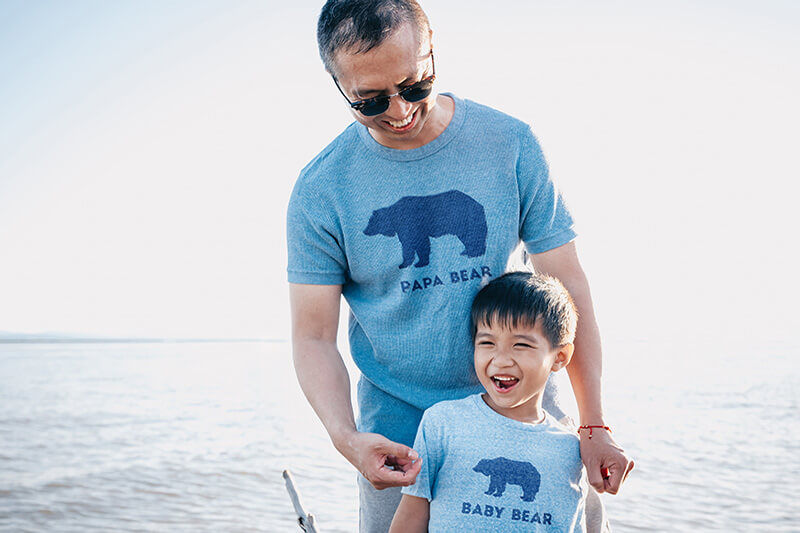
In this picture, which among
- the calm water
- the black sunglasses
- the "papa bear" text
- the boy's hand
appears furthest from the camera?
the calm water

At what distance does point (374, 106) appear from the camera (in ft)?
6.86

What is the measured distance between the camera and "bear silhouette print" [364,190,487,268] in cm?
228

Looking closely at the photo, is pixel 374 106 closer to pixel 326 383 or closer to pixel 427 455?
pixel 326 383

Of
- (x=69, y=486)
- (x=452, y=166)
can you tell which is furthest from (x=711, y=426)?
(x=452, y=166)

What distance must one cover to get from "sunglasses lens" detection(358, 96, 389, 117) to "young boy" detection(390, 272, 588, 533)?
65 cm

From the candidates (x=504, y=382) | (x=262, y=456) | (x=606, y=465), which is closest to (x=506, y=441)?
(x=504, y=382)

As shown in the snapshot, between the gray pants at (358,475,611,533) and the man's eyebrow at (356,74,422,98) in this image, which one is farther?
the gray pants at (358,475,611,533)

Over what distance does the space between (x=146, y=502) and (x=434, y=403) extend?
5186 mm

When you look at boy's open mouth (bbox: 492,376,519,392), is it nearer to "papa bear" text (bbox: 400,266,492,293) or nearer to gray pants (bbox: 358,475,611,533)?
"papa bear" text (bbox: 400,266,492,293)

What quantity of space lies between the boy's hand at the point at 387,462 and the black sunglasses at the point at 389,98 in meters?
0.95

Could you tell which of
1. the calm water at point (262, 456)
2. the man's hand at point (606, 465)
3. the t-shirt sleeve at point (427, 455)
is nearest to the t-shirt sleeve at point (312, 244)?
the t-shirt sleeve at point (427, 455)

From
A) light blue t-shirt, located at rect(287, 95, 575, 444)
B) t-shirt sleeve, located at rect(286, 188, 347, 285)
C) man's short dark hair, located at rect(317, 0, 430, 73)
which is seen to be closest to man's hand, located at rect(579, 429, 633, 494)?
light blue t-shirt, located at rect(287, 95, 575, 444)

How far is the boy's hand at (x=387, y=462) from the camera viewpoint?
196cm

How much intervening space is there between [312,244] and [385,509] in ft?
3.09
